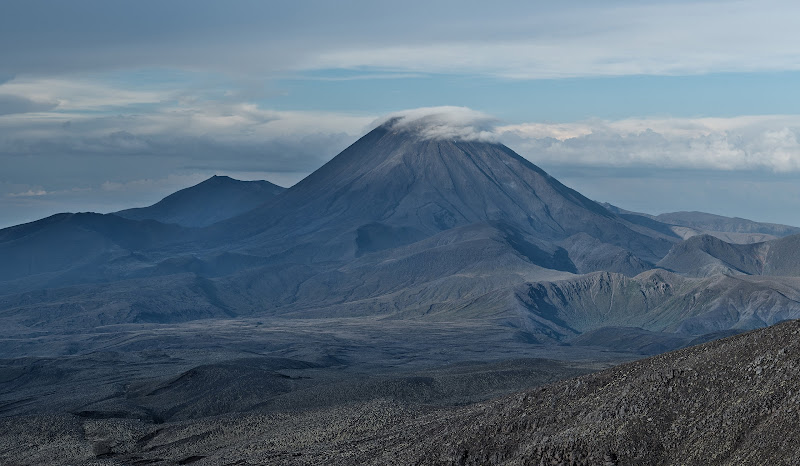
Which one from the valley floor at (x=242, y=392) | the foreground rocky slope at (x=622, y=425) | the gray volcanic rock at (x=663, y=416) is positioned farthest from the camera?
the valley floor at (x=242, y=392)

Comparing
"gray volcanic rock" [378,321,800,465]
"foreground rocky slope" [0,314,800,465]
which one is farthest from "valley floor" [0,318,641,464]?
"gray volcanic rock" [378,321,800,465]

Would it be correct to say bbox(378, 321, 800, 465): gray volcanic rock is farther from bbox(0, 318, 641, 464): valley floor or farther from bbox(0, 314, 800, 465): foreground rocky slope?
bbox(0, 318, 641, 464): valley floor

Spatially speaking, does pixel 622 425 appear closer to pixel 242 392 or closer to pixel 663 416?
pixel 663 416

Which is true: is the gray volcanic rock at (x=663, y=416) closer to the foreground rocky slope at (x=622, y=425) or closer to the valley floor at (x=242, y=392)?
the foreground rocky slope at (x=622, y=425)

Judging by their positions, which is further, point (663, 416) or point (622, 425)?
point (622, 425)

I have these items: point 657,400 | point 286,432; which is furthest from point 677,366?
point 286,432

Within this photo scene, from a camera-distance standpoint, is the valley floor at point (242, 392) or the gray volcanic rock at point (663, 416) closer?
the gray volcanic rock at point (663, 416)

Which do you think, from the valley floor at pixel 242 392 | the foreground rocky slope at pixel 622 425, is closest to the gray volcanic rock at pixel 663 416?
A: the foreground rocky slope at pixel 622 425

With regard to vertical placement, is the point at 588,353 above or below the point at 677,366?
below

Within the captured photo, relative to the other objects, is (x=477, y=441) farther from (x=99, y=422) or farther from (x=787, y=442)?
(x=99, y=422)

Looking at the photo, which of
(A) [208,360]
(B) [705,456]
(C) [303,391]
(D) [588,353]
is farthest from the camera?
(D) [588,353]

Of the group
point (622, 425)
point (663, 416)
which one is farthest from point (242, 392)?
point (663, 416)
